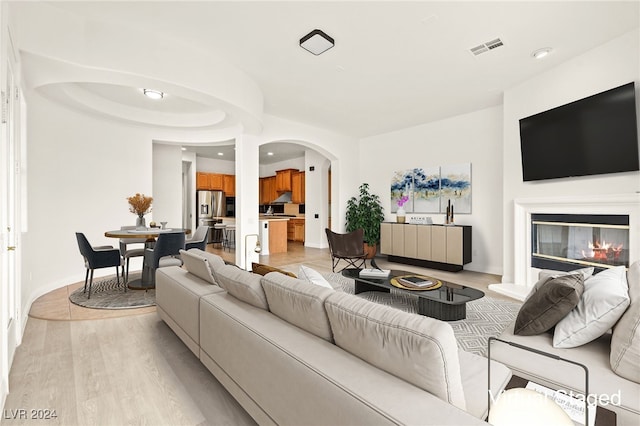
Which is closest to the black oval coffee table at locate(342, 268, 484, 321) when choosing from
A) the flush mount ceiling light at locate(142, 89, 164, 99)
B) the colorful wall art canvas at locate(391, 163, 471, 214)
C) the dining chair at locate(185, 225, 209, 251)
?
the dining chair at locate(185, 225, 209, 251)

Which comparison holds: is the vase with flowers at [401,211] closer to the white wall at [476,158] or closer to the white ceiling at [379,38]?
the white wall at [476,158]

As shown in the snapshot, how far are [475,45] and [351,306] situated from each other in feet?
11.5

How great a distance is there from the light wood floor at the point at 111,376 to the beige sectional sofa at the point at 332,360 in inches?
7.6

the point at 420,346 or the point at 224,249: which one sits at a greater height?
the point at 420,346

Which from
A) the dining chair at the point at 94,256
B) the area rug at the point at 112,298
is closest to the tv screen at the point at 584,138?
the area rug at the point at 112,298

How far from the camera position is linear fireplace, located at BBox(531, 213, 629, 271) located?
3490 millimetres

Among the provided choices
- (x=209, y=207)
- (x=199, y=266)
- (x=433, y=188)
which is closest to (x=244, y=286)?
(x=199, y=266)

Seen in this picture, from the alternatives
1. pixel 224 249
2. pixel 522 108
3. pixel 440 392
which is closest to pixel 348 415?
pixel 440 392

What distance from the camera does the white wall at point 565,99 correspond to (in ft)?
11.0

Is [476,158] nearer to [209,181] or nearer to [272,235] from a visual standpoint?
[272,235]

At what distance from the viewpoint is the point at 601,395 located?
1.25 metres

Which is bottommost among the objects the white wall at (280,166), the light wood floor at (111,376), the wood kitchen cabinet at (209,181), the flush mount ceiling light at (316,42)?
the light wood floor at (111,376)

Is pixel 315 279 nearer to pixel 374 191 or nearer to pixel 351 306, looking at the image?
pixel 351 306

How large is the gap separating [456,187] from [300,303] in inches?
207
